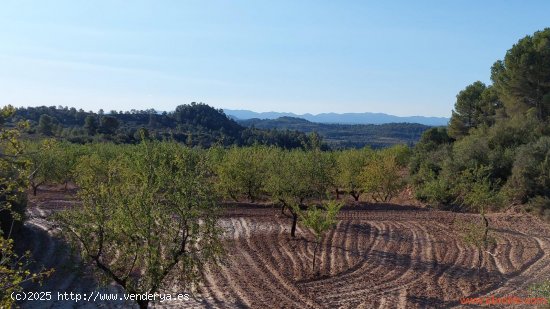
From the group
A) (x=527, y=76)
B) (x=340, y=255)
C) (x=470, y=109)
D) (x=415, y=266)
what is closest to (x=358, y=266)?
(x=340, y=255)

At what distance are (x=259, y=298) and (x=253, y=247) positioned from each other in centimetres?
671

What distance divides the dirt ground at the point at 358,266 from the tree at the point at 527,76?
20.1 m

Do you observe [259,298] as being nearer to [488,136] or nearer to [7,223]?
[7,223]

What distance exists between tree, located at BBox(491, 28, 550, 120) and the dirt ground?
20.1m

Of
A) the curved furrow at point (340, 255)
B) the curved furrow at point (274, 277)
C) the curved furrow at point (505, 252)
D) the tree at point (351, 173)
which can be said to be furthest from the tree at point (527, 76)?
the curved furrow at point (274, 277)

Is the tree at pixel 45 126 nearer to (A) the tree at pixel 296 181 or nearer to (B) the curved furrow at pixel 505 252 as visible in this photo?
(A) the tree at pixel 296 181

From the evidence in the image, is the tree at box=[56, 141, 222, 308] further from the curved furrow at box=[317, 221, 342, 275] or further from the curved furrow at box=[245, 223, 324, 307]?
the curved furrow at box=[317, 221, 342, 275]

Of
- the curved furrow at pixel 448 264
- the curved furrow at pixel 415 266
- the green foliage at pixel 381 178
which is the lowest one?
the curved furrow at pixel 415 266

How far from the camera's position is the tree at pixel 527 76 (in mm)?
40969

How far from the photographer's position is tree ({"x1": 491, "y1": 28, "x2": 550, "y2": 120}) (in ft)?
134

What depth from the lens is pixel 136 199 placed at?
1120 cm

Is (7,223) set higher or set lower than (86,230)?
lower

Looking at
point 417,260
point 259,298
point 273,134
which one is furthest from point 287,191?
point 273,134

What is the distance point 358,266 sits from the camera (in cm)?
1858
